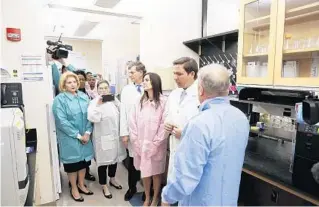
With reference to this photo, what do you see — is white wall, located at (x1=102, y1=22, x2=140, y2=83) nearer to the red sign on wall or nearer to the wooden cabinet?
the red sign on wall

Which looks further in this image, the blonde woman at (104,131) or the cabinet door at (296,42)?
the blonde woman at (104,131)

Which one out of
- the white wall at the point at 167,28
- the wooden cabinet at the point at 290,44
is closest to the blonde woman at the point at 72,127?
the white wall at the point at 167,28

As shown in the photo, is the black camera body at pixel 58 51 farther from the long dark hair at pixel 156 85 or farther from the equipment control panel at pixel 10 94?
the long dark hair at pixel 156 85

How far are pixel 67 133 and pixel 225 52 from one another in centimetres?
198

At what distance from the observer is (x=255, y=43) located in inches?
82.4

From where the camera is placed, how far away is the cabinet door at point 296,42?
165 cm

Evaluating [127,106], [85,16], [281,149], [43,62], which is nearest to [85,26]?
[85,16]

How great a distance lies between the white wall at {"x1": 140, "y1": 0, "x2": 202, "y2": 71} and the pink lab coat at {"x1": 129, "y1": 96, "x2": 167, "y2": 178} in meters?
1.01

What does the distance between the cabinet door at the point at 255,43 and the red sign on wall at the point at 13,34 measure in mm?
2086

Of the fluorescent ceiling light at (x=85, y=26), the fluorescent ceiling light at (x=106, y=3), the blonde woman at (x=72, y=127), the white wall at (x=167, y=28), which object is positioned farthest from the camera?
the fluorescent ceiling light at (x=85, y=26)

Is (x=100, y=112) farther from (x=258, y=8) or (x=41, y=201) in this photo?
(x=258, y=8)

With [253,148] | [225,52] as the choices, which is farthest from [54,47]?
[253,148]

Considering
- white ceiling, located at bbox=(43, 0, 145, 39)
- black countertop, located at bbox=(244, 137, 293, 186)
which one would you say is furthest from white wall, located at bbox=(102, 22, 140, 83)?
black countertop, located at bbox=(244, 137, 293, 186)

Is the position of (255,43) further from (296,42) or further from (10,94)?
(10,94)
